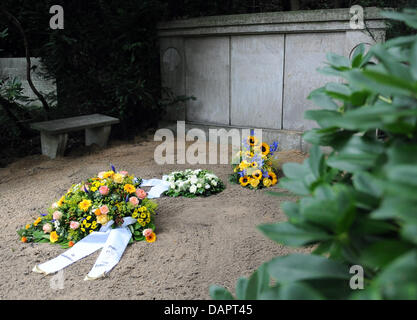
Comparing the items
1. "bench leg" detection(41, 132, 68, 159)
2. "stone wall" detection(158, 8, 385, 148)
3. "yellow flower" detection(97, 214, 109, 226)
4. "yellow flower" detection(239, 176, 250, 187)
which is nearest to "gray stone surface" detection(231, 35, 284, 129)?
"stone wall" detection(158, 8, 385, 148)

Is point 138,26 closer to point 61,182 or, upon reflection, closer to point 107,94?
point 107,94

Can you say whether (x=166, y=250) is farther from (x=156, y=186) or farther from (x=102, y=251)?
(x=156, y=186)

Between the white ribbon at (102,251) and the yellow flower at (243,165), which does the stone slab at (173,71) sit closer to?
the yellow flower at (243,165)

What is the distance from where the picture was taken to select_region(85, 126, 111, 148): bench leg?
21.4ft

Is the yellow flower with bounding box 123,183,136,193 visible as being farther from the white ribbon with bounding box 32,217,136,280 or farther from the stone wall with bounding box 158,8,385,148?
the stone wall with bounding box 158,8,385,148

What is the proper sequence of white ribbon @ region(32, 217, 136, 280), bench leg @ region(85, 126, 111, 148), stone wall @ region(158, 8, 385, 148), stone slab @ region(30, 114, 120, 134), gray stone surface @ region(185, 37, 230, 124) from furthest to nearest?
gray stone surface @ region(185, 37, 230, 124)
bench leg @ region(85, 126, 111, 148)
stone slab @ region(30, 114, 120, 134)
stone wall @ region(158, 8, 385, 148)
white ribbon @ region(32, 217, 136, 280)

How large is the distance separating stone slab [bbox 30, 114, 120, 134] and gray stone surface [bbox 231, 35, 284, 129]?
1.97 m

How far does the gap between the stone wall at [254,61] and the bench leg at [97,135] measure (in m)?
1.34

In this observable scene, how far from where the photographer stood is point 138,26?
274 inches

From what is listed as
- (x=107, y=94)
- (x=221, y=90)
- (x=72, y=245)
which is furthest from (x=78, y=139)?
(x=72, y=245)

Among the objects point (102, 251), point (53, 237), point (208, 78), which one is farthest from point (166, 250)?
point (208, 78)

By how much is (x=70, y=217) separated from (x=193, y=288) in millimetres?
1355

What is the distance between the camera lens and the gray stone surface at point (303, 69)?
566cm

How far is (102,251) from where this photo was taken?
3.13 metres
